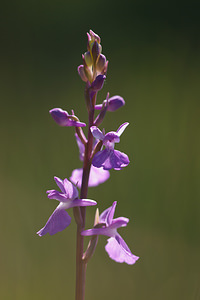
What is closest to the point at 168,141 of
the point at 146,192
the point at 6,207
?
the point at 146,192

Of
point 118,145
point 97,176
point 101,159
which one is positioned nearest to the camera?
point 101,159

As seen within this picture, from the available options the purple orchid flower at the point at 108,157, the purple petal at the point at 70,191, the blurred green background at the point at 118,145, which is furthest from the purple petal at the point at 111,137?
the blurred green background at the point at 118,145

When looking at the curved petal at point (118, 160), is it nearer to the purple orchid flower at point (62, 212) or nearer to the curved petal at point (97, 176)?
the purple orchid flower at point (62, 212)

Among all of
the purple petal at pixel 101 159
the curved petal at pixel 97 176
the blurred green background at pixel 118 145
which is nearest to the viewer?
the purple petal at pixel 101 159

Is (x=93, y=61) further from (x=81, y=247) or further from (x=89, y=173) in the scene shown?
(x=81, y=247)

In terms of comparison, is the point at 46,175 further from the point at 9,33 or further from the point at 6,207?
the point at 9,33

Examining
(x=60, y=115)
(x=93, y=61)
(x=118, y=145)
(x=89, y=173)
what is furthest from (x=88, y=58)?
(x=118, y=145)
